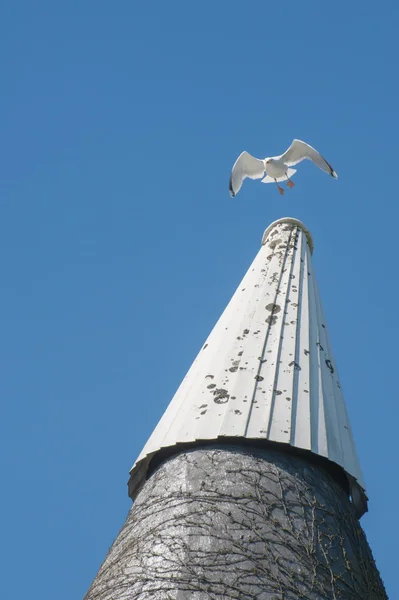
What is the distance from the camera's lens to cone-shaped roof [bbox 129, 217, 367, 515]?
660cm

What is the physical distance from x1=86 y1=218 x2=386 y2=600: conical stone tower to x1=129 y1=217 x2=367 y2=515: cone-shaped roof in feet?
0.04

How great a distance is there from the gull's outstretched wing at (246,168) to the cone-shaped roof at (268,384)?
5185 mm

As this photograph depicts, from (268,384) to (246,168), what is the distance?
774 cm

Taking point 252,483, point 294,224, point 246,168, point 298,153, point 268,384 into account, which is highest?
point 298,153

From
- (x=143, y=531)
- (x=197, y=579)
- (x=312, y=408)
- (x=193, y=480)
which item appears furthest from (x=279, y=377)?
(x=197, y=579)

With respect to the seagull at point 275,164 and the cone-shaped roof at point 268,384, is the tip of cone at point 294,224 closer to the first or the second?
the cone-shaped roof at point 268,384

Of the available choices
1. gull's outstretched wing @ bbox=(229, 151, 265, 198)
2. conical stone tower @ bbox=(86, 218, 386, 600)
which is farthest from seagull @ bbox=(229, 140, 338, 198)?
conical stone tower @ bbox=(86, 218, 386, 600)

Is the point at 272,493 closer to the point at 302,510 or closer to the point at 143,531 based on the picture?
the point at 302,510

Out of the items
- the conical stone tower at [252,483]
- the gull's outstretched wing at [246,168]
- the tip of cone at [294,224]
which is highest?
the gull's outstretched wing at [246,168]

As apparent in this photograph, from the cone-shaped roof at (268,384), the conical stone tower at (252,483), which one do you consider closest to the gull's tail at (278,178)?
the cone-shaped roof at (268,384)

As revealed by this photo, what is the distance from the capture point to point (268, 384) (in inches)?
277

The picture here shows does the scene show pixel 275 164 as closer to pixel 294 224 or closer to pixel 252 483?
pixel 294 224

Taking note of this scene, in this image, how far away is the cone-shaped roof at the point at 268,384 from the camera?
660cm

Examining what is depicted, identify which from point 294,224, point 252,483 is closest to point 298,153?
point 294,224
